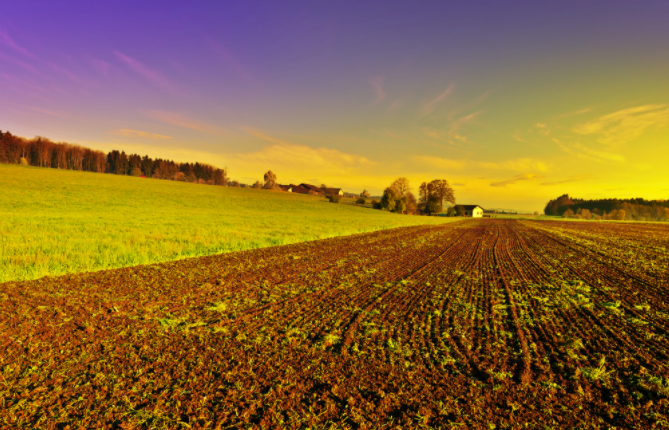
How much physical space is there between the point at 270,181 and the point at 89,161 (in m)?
86.1

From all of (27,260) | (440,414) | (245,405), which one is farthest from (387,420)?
(27,260)

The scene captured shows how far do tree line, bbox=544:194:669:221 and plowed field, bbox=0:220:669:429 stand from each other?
161092 mm

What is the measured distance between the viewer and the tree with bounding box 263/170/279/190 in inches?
5054

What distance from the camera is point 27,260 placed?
1004 centimetres

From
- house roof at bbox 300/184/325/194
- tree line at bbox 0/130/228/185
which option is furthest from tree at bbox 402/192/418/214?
tree line at bbox 0/130/228/185

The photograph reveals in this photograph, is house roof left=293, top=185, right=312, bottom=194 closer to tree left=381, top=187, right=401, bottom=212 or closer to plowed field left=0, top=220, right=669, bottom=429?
tree left=381, top=187, right=401, bottom=212

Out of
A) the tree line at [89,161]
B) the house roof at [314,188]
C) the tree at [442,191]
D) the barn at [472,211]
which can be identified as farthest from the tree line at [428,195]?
the tree line at [89,161]

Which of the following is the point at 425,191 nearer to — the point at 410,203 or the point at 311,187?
the point at 410,203

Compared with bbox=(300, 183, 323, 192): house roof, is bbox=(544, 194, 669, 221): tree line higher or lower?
higher

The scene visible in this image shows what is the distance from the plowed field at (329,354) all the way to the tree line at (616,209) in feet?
529

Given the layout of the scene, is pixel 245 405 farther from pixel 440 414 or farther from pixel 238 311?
pixel 238 311

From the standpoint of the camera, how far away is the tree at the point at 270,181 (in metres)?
128

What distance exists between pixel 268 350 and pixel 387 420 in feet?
6.95

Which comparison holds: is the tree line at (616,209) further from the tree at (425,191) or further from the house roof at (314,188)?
the house roof at (314,188)
